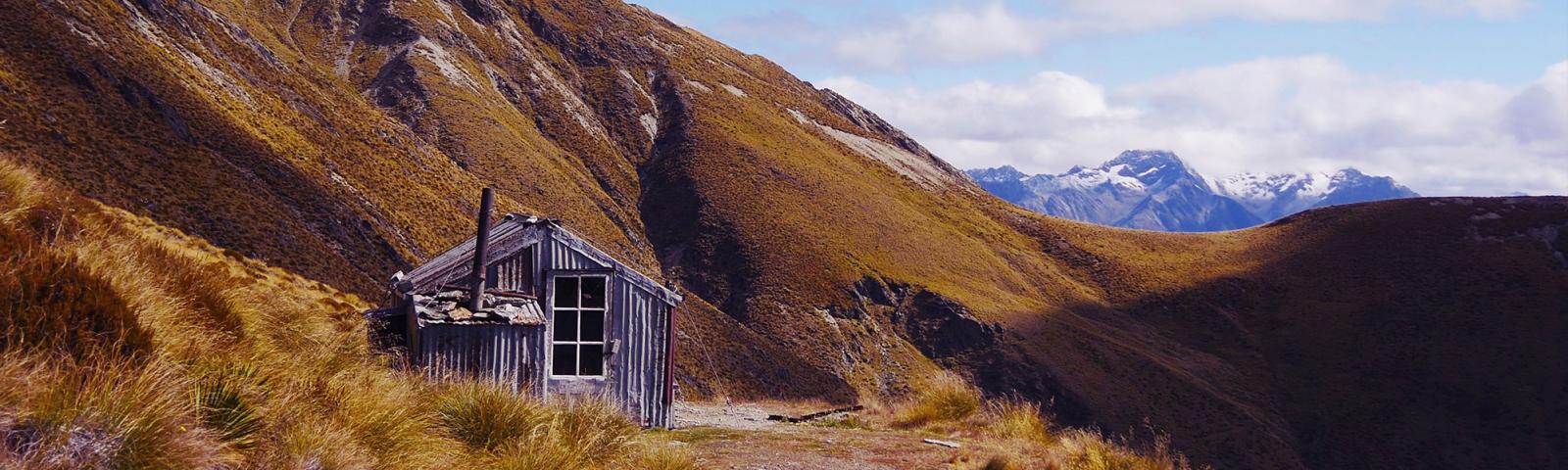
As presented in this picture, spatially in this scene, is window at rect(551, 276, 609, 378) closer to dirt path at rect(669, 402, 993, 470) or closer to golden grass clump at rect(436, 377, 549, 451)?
dirt path at rect(669, 402, 993, 470)

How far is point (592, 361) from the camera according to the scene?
20422 mm

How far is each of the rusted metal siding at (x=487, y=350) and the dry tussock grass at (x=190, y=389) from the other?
601 cm

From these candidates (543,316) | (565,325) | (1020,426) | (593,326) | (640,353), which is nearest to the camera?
(1020,426)

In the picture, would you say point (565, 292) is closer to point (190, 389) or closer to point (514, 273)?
point (514, 273)

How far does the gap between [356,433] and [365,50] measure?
83225mm

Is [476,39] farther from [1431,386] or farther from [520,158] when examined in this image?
[1431,386]

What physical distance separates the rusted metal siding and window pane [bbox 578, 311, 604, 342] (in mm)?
1453

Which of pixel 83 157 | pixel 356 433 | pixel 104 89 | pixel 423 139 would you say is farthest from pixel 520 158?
pixel 356 433

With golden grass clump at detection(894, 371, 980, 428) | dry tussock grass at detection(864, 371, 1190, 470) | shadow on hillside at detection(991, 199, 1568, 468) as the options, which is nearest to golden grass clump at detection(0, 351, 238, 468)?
dry tussock grass at detection(864, 371, 1190, 470)

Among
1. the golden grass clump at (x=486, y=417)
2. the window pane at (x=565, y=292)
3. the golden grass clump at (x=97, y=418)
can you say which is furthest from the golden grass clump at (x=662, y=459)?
the window pane at (x=565, y=292)

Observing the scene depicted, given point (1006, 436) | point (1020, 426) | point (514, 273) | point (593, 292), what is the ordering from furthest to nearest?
point (593, 292) < point (514, 273) < point (1020, 426) < point (1006, 436)

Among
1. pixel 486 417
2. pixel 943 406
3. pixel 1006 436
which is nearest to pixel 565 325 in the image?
pixel 943 406

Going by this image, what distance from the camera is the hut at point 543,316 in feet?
59.0

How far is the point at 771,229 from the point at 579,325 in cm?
5417
